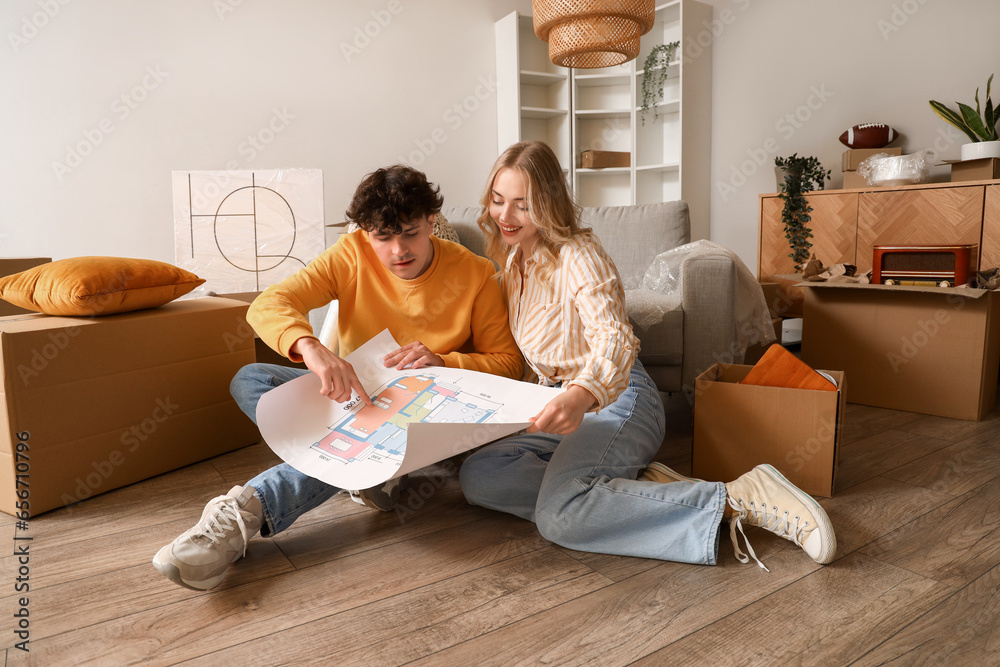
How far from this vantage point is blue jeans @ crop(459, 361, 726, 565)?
3.60ft

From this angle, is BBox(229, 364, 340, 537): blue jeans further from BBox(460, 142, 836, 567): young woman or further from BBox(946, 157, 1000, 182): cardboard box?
BBox(946, 157, 1000, 182): cardboard box

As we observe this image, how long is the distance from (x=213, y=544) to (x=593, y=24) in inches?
77.8

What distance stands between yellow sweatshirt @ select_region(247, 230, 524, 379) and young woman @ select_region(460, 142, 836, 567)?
55 mm

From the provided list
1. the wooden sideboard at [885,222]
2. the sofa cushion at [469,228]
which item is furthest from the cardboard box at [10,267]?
the wooden sideboard at [885,222]

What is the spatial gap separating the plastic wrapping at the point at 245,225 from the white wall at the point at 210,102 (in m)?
0.58

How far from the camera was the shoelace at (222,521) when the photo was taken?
104 centimetres

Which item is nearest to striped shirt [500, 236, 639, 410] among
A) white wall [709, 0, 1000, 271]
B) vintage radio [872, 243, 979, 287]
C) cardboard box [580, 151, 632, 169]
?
vintage radio [872, 243, 979, 287]

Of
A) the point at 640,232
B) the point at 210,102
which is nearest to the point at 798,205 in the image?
the point at 640,232

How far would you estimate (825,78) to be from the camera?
341cm

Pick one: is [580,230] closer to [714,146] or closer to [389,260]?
[389,260]

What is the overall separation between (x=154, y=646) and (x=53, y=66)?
268cm

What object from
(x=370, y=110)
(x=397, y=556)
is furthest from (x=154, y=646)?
(x=370, y=110)

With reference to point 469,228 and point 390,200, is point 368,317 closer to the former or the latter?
point 390,200

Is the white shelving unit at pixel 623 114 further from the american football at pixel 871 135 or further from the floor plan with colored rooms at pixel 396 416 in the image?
the floor plan with colored rooms at pixel 396 416
